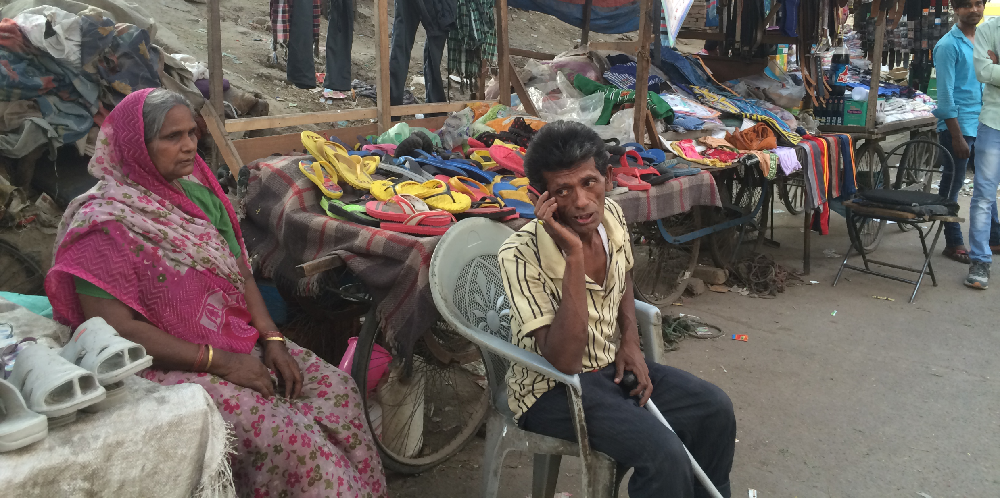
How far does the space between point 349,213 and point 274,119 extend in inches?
66.1

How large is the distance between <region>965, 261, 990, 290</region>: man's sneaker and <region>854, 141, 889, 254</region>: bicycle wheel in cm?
101

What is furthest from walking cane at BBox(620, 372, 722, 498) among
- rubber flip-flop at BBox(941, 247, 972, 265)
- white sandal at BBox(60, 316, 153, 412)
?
rubber flip-flop at BBox(941, 247, 972, 265)

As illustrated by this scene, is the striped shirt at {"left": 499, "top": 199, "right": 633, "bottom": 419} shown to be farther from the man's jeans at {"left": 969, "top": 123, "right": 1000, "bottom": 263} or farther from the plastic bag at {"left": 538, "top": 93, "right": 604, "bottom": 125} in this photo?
the man's jeans at {"left": 969, "top": 123, "right": 1000, "bottom": 263}

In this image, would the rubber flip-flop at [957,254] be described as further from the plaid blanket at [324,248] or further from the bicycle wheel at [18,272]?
the bicycle wheel at [18,272]

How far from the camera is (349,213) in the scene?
9.92 ft

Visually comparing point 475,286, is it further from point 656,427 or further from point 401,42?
point 401,42

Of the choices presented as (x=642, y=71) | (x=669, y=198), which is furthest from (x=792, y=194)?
(x=669, y=198)

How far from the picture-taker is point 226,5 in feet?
40.6

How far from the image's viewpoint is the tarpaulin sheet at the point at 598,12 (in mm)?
7973

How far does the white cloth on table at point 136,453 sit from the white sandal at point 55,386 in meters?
0.06

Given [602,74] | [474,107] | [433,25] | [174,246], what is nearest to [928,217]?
[602,74]

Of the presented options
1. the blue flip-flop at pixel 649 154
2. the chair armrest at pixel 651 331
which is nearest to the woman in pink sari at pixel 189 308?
the chair armrest at pixel 651 331

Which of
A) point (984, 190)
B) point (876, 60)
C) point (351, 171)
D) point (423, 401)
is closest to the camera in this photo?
point (423, 401)

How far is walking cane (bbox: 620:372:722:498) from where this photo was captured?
1.93 m
